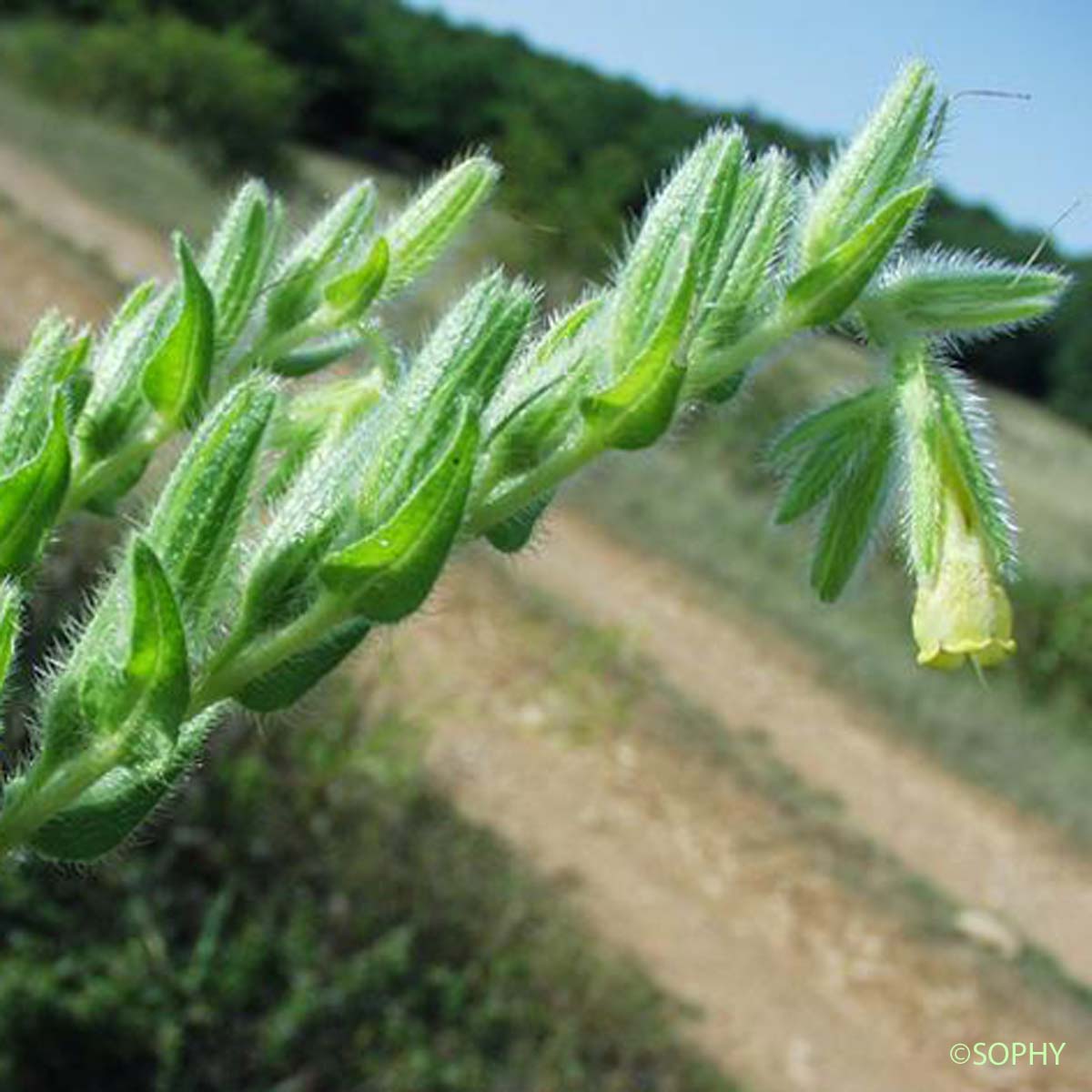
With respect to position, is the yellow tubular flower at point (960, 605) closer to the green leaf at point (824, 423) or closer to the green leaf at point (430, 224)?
the green leaf at point (824, 423)

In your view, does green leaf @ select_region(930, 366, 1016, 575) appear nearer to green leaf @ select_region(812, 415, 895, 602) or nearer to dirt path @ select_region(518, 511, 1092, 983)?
green leaf @ select_region(812, 415, 895, 602)

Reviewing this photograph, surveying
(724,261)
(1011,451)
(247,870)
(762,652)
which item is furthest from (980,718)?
(1011,451)

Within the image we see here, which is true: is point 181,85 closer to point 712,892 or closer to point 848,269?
point 712,892

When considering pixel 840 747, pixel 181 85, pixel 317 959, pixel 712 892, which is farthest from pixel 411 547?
pixel 181 85

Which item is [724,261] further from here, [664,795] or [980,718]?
[980,718]

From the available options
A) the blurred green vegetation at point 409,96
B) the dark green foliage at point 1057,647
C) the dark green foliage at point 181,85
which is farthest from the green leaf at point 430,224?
the dark green foliage at point 181,85

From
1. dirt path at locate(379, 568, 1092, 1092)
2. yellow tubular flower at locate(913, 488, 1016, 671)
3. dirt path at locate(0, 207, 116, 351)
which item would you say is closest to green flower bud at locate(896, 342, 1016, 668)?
yellow tubular flower at locate(913, 488, 1016, 671)
